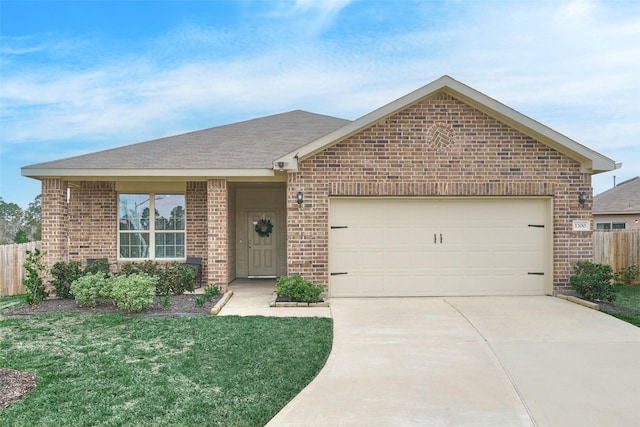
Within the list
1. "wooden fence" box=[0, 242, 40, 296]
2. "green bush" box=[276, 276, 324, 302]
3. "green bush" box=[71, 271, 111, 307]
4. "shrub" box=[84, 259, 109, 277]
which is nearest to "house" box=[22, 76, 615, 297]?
"green bush" box=[276, 276, 324, 302]

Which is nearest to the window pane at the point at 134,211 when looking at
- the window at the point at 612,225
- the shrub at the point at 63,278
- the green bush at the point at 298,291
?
the shrub at the point at 63,278

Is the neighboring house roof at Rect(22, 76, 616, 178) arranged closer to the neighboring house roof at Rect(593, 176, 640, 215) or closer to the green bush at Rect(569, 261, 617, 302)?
the green bush at Rect(569, 261, 617, 302)

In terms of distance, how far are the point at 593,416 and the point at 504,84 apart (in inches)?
563

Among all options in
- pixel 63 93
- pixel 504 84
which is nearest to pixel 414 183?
pixel 504 84

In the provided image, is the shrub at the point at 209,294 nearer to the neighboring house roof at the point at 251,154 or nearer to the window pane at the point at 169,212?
the neighboring house roof at the point at 251,154

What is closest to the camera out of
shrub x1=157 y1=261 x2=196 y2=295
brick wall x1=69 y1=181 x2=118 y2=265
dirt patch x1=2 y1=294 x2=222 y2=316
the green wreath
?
dirt patch x1=2 y1=294 x2=222 y2=316

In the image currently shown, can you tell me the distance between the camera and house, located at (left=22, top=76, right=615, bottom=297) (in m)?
10.5

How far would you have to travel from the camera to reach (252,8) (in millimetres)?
13711

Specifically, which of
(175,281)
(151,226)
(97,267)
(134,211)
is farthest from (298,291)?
(134,211)

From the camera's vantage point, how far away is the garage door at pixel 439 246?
424 inches

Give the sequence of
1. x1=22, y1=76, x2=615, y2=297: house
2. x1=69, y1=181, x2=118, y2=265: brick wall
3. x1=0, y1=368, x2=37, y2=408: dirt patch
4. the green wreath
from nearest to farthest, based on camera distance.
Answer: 1. x1=0, y1=368, x2=37, y2=408: dirt patch
2. x1=22, y1=76, x2=615, y2=297: house
3. x1=69, y1=181, x2=118, y2=265: brick wall
4. the green wreath

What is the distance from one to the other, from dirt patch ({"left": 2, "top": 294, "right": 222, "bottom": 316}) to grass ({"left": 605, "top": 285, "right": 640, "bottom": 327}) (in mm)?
7505

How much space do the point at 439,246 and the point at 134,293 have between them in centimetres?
638

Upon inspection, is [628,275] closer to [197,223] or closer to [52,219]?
[197,223]
